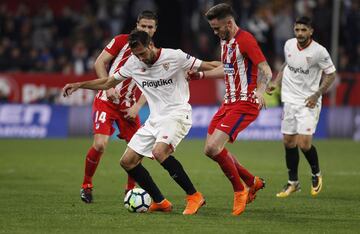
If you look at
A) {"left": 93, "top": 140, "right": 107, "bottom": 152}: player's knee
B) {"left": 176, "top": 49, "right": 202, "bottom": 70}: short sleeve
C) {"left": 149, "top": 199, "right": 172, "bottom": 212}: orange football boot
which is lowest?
{"left": 149, "top": 199, "right": 172, "bottom": 212}: orange football boot

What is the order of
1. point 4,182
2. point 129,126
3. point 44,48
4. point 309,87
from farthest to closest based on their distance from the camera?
point 44,48 → point 4,182 → point 309,87 → point 129,126

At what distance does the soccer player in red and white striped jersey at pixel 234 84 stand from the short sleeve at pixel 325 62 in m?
2.19

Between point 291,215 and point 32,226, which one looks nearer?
point 32,226

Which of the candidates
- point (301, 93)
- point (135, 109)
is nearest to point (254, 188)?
point (135, 109)

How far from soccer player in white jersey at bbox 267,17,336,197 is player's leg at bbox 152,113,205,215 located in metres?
2.50

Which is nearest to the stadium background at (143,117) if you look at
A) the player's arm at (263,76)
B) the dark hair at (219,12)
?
the player's arm at (263,76)

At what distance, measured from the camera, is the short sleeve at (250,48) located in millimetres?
10086

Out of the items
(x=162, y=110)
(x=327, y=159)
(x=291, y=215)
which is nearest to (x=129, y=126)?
(x=162, y=110)

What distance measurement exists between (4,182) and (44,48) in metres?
12.4

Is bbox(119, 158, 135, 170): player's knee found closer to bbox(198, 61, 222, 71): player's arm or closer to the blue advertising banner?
bbox(198, 61, 222, 71): player's arm

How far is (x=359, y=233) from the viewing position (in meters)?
8.74

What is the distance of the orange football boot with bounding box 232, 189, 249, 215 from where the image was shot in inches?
396

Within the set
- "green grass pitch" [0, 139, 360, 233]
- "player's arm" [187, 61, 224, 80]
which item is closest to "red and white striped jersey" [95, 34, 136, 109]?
"green grass pitch" [0, 139, 360, 233]

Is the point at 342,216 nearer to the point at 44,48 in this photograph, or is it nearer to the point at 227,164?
the point at 227,164
